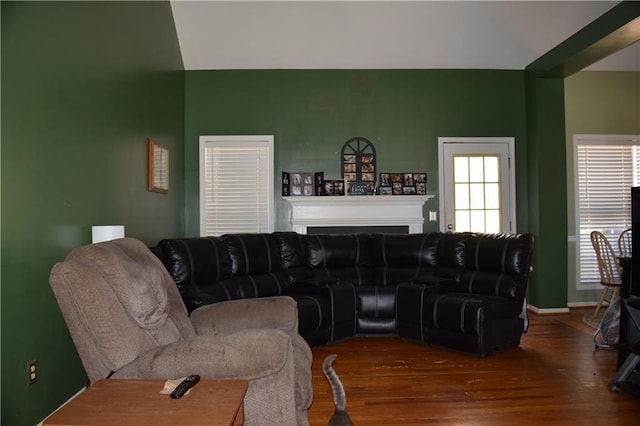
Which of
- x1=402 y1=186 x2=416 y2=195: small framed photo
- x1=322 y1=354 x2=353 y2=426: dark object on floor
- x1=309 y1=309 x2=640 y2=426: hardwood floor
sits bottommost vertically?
x1=309 y1=309 x2=640 y2=426: hardwood floor

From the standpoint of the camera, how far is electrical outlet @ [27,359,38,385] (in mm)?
2402

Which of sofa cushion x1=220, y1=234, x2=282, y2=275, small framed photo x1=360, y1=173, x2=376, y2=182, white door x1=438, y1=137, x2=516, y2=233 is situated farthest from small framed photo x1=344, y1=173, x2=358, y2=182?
sofa cushion x1=220, y1=234, x2=282, y2=275

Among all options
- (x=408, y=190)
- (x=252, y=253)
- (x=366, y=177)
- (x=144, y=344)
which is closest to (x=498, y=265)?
(x=408, y=190)

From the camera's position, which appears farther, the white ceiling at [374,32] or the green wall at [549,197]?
the green wall at [549,197]

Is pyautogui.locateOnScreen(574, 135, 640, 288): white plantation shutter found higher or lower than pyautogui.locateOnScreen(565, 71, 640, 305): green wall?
lower

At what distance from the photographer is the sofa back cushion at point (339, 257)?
4.62 meters

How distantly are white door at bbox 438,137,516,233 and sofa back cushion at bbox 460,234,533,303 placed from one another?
136 centimetres

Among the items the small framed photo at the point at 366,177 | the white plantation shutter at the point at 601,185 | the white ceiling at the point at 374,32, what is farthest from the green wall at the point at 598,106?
the small framed photo at the point at 366,177

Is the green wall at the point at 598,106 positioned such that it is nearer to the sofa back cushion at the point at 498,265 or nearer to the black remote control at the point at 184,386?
the sofa back cushion at the point at 498,265

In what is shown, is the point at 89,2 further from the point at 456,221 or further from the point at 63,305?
the point at 456,221

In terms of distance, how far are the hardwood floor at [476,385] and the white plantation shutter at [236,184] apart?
2.16m

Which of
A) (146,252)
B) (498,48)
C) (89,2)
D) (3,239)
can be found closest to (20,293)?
(3,239)

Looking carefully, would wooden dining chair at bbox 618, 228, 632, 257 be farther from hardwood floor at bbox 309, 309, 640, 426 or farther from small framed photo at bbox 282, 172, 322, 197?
small framed photo at bbox 282, 172, 322, 197

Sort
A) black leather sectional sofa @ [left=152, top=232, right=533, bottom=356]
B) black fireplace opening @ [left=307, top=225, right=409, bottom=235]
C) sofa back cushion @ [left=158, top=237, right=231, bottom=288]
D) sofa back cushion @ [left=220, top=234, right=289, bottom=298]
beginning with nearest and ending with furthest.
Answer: sofa back cushion @ [left=158, top=237, right=231, bottom=288] → black leather sectional sofa @ [left=152, top=232, right=533, bottom=356] → sofa back cushion @ [left=220, top=234, right=289, bottom=298] → black fireplace opening @ [left=307, top=225, right=409, bottom=235]
